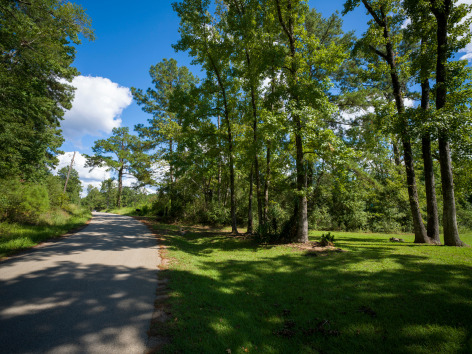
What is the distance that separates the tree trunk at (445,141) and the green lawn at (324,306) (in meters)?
2.42

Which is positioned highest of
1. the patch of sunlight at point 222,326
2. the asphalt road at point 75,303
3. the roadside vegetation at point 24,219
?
the roadside vegetation at point 24,219

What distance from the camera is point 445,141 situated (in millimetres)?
8586

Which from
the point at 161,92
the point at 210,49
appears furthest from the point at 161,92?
the point at 210,49

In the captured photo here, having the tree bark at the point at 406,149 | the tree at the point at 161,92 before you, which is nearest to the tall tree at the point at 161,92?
the tree at the point at 161,92

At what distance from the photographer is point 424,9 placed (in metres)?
8.99

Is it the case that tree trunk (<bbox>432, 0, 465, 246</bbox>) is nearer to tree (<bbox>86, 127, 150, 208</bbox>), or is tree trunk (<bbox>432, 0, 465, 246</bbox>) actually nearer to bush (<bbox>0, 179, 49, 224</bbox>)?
bush (<bbox>0, 179, 49, 224</bbox>)

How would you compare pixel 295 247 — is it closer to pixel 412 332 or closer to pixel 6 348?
pixel 412 332

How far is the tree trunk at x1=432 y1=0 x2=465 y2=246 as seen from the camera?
8.47 m

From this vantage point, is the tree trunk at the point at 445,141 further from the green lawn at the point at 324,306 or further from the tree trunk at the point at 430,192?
the green lawn at the point at 324,306

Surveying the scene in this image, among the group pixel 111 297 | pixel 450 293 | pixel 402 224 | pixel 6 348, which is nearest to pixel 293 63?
pixel 450 293

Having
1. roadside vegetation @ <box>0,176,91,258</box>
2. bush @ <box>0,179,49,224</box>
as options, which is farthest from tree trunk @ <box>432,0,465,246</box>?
bush @ <box>0,179,49,224</box>

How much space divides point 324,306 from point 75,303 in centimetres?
468

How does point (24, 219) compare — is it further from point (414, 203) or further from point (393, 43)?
point (393, 43)

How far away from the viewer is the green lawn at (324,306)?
2723 mm
